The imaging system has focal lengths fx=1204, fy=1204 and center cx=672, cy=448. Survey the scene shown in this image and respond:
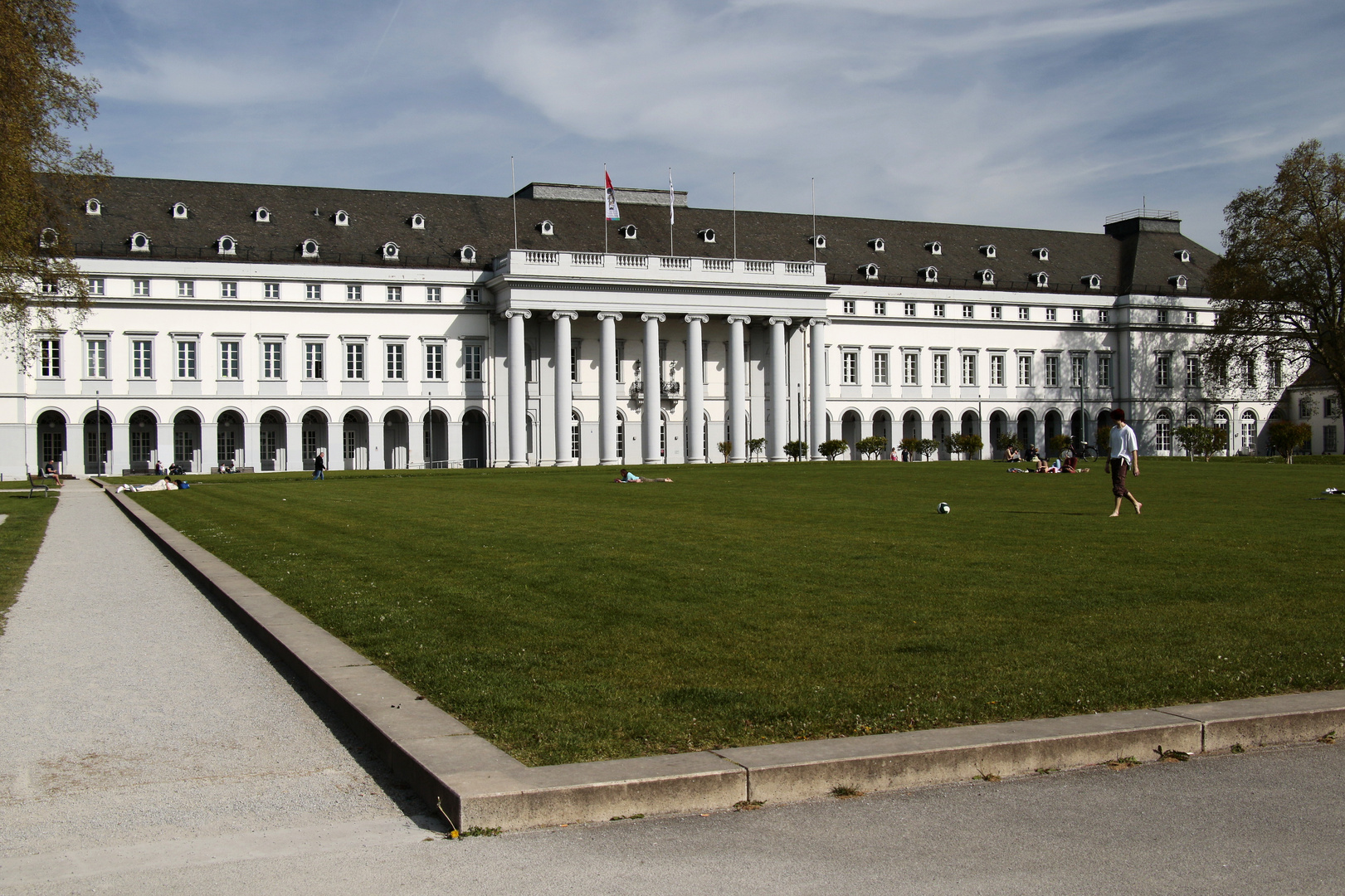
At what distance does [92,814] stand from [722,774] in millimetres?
3257

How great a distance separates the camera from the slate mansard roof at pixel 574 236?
7194 cm

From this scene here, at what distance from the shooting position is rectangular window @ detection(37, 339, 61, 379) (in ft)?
225

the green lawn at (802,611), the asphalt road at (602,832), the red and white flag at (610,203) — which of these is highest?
the red and white flag at (610,203)

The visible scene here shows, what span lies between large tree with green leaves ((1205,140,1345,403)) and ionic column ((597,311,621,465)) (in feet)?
129

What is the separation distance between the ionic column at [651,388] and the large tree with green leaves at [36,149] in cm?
4150

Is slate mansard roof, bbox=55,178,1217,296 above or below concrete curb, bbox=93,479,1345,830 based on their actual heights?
above

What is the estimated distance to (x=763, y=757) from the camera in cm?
646

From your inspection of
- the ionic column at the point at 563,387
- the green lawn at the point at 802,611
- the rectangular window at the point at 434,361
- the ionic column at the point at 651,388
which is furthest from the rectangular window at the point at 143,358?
the green lawn at the point at 802,611

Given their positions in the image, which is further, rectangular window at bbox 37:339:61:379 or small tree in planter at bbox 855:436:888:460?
small tree in planter at bbox 855:436:888:460

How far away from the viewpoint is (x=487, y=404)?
77562 mm

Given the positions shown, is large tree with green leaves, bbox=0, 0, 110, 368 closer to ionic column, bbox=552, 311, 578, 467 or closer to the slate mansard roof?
the slate mansard roof

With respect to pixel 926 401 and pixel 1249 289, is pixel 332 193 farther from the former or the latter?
pixel 1249 289

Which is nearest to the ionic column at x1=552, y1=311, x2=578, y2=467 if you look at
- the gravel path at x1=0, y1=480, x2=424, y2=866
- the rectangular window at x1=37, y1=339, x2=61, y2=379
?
the rectangular window at x1=37, y1=339, x2=61, y2=379

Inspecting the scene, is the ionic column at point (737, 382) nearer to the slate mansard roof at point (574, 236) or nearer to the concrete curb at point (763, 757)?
the slate mansard roof at point (574, 236)
